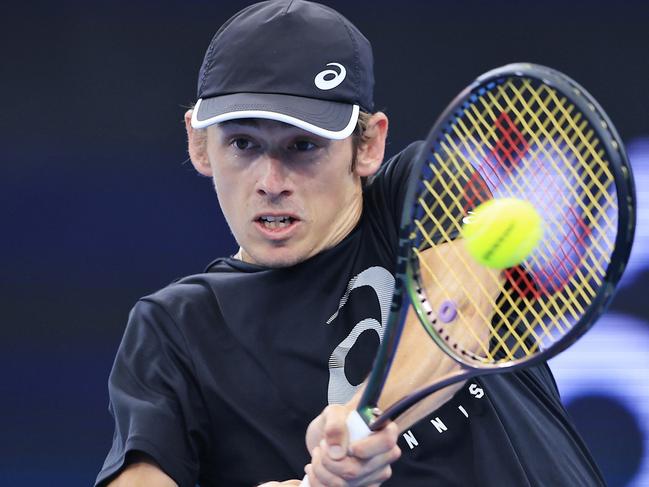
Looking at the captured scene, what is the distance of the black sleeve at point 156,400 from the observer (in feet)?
6.17

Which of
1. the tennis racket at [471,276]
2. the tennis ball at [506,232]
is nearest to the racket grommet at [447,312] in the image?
the tennis racket at [471,276]

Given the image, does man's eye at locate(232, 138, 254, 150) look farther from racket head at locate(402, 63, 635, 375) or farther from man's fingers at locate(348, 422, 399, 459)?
man's fingers at locate(348, 422, 399, 459)

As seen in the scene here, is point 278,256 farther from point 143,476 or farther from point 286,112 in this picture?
point 143,476

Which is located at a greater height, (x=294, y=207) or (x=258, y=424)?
(x=294, y=207)

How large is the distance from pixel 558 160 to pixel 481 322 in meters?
1.26

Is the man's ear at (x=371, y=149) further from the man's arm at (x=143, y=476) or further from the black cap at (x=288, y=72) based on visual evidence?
the man's arm at (x=143, y=476)

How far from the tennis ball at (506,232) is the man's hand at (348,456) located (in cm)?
28

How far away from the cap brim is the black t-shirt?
0.18 meters

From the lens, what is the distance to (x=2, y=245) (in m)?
3.23

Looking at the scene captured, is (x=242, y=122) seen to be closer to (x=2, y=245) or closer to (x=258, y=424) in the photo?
(x=258, y=424)

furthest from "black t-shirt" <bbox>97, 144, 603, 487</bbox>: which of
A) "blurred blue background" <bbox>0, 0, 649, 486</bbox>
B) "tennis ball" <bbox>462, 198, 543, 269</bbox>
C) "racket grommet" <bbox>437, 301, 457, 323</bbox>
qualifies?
"blurred blue background" <bbox>0, 0, 649, 486</bbox>

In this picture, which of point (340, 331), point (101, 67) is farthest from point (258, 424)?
point (101, 67)

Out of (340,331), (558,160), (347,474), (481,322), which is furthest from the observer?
(558,160)

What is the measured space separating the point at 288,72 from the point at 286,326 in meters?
0.43
